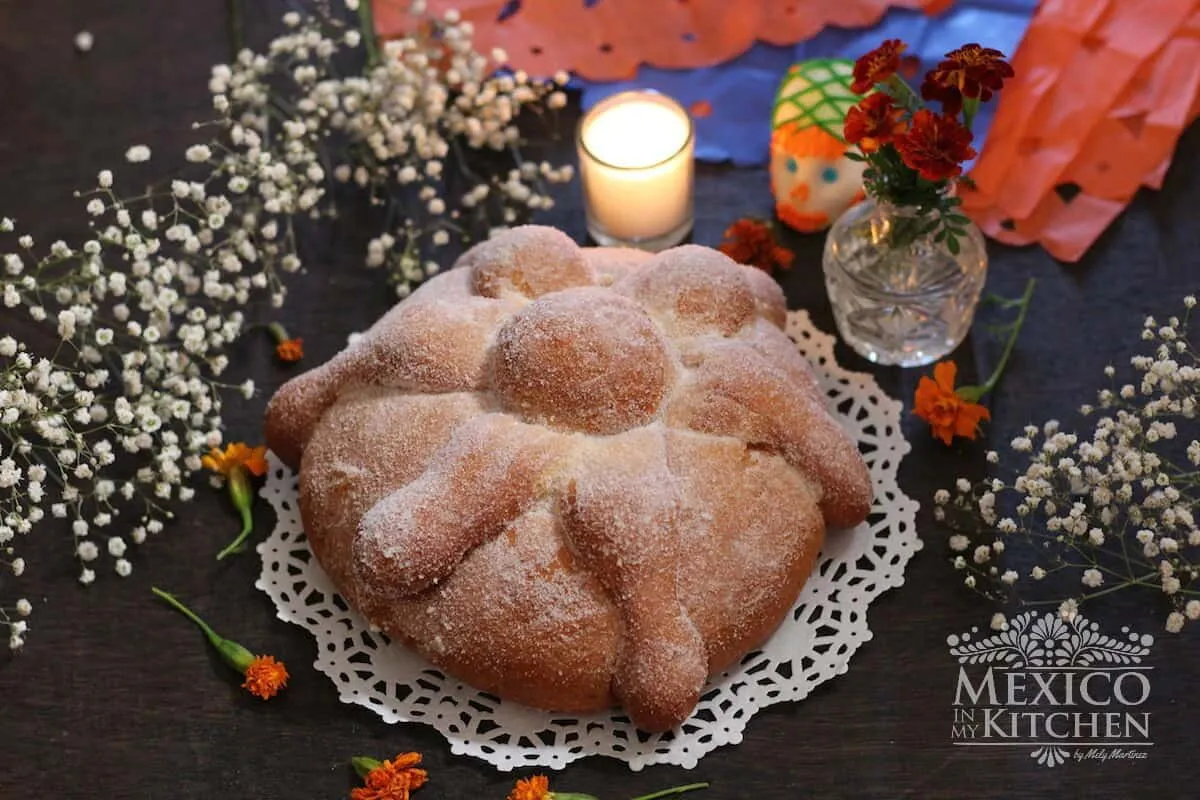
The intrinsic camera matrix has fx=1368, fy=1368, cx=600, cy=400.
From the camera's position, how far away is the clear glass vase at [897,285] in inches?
64.8

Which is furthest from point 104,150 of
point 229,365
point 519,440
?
point 519,440

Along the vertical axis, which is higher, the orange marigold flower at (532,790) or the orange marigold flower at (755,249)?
the orange marigold flower at (755,249)

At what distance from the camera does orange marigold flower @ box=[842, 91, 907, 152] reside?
1455mm

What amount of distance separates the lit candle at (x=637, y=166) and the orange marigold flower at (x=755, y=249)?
0.28 ft

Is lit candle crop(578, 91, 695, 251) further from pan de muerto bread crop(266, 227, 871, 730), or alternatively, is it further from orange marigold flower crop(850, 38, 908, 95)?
orange marigold flower crop(850, 38, 908, 95)

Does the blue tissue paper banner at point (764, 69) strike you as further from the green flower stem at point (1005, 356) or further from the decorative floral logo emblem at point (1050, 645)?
the decorative floral logo emblem at point (1050, 645)

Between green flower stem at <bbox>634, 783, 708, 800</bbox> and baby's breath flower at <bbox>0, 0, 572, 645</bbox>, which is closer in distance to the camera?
green flower stem at <bbox>634, 783, 708, 800</bbox>

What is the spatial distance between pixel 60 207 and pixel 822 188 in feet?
3.60

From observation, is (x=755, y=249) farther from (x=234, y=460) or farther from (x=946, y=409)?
(x=234, y=460)

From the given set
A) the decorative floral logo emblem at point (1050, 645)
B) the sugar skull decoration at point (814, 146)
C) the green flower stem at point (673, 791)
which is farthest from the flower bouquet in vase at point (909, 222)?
the green flower stem at point (673, 791)

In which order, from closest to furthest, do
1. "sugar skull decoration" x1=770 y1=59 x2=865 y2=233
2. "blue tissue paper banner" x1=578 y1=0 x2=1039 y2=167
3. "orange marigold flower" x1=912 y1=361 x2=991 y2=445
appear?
"orange marigold flower" x1=912 y1=361 x2=991 y2=445 → "sugar skull decoration" x1=770 y1=59 x2=865 y2=233 → "blue tissue paper banner" x1=578 y1=0 x2=1039 y2=167

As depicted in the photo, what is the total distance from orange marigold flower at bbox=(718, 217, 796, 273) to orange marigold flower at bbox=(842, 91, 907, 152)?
36 centimetres

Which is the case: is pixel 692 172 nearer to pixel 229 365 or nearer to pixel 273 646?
pixel 229 365

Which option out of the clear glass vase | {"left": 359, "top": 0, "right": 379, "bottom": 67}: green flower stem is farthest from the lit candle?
{"left": 359, "top": 0, "right": 379, "bottom": 67}: green flower stem
